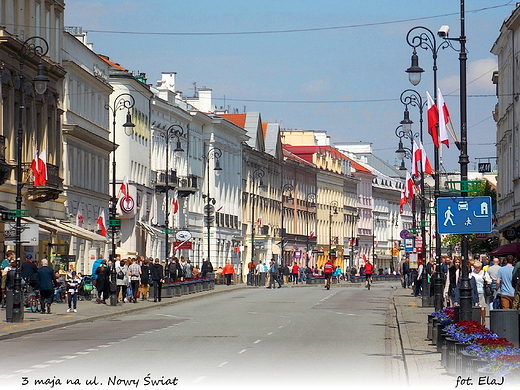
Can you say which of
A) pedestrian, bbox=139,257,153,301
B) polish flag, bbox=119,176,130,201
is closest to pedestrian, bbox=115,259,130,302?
pedestrian, bbox=139,257,153,301

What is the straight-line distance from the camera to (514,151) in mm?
60438

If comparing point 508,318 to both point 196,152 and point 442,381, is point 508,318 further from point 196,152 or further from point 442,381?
point 196,152

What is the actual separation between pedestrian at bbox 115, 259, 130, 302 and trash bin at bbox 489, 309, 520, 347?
28.4 metres

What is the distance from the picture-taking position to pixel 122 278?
152 feet

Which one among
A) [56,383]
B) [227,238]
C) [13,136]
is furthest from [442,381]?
[227,238]

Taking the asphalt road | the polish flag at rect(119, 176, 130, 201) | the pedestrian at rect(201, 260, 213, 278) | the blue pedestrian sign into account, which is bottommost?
the asphalt road

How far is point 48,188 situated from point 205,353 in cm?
3072

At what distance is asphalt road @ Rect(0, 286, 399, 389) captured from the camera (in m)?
17.5

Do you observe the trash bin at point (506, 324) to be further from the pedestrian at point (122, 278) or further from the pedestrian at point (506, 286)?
the pedestrian at point (122, 278)

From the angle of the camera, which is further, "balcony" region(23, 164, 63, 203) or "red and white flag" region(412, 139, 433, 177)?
"balcony" region(23, 164, 63, 203)

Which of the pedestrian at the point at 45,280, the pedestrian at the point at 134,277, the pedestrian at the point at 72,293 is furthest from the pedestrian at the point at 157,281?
the pedestrian at the point at 45,280

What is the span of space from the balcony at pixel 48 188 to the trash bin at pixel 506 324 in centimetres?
3521

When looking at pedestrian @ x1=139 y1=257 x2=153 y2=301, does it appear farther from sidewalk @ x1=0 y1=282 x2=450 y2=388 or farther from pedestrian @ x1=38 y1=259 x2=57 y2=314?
pedestrian @ x1=38 y1=259 x2=57 y2=314

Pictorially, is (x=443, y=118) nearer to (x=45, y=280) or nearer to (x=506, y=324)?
(x=506, y=324)
